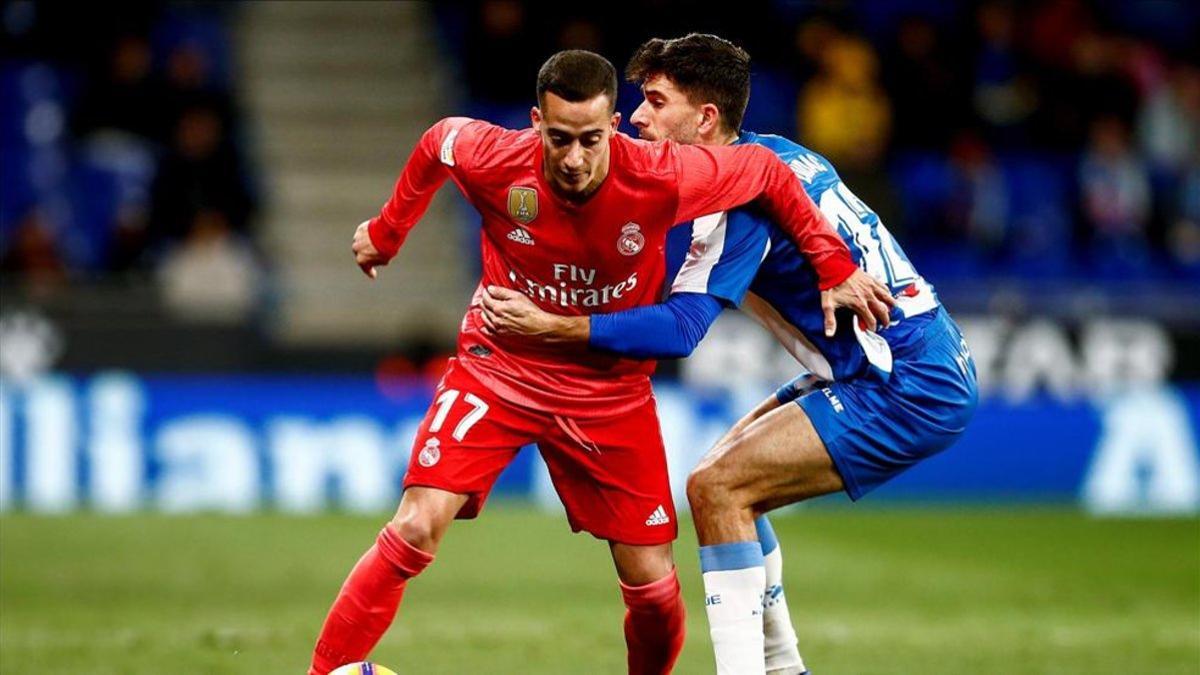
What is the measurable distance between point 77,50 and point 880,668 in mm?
11823

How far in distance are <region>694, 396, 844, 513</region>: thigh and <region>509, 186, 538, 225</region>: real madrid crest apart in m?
1.06

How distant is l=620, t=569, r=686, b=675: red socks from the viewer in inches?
267

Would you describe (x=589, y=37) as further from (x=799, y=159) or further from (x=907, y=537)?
(x=799, y=159)

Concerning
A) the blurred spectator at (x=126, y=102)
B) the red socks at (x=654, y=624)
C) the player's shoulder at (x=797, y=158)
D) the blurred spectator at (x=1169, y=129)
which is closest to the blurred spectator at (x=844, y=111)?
the blurred spectator at (x=1169, y=129)

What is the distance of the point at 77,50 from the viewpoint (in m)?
17.5

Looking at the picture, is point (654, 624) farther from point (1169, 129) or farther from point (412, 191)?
point (1169, 129)

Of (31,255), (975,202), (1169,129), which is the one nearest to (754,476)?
(31,255)

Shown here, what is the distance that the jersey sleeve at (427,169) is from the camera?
261 inches

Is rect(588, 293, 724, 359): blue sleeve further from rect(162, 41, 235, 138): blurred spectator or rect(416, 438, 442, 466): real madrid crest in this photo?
rect(162, 41, 235, 138): blurred spectator

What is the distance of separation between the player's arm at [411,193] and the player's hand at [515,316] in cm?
57

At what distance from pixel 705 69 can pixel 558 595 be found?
16.0 feet

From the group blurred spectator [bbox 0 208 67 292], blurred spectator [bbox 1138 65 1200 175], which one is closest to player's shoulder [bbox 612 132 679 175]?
blurred spectator [bbox 0 208 67 292]

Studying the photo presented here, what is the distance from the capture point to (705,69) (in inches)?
266

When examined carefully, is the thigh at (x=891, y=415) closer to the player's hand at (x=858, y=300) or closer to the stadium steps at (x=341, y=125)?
the player's hand at (x=858, y=300)
